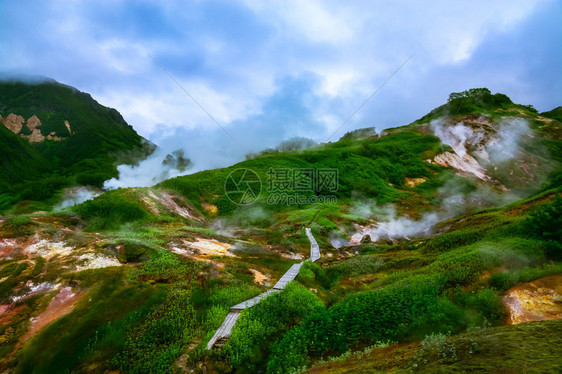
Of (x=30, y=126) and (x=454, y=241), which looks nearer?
(x=454, y=241)

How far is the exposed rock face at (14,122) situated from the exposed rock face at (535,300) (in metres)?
160

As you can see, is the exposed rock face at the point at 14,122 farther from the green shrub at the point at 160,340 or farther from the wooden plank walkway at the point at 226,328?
the wooden plank walkway at the point at 226,328

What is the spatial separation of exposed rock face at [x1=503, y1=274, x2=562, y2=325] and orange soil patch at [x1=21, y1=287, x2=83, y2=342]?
45.0 ft

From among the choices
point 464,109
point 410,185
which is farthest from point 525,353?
point 464,109

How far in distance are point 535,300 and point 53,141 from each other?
154192 mm

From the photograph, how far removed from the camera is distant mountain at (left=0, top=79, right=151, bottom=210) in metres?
67.5

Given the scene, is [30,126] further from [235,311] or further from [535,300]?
[535,300]

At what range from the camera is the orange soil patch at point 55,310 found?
8.66m

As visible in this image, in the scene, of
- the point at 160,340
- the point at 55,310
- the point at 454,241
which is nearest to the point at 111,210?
the point at 55,310

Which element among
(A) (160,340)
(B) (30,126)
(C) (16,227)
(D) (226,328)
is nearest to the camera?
(A) (160,340)

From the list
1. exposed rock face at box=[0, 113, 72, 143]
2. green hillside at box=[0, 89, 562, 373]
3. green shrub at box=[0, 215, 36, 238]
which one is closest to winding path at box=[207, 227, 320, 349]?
green hillside at box=[0, 89, 562, 373]

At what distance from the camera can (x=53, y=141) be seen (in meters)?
117

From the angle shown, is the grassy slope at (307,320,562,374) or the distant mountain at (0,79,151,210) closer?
the grassy slope at (307,320,562,374)

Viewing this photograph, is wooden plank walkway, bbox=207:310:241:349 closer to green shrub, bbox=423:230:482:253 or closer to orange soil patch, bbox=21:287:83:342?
orange soil patch, bbox=21:287:83:342
